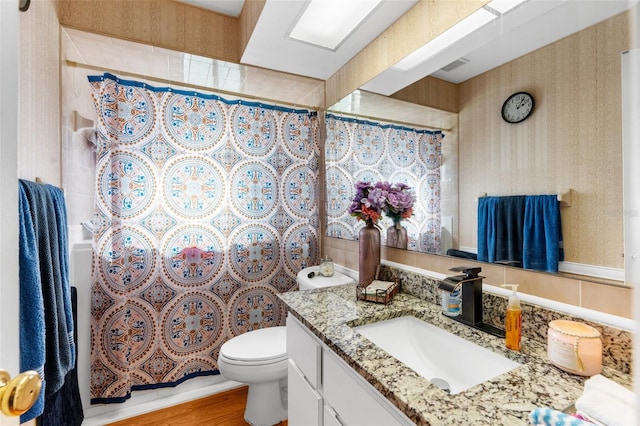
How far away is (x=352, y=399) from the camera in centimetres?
81

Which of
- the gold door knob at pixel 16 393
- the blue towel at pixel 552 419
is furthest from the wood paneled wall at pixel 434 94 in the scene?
the gold door knob at pixel 16 393

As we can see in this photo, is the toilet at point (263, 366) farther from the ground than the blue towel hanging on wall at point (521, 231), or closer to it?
closer to it

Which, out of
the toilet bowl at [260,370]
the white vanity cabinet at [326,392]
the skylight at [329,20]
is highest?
the skylight at [329,20]

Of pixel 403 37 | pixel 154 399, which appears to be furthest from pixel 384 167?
pixel 154 399

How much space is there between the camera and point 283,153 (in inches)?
85.3

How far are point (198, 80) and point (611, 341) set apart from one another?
2321 mm

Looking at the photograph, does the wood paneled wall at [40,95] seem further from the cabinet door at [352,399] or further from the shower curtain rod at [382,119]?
the shower curtain rod at [382,119]

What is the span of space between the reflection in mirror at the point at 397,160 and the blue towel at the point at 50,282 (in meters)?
1.48

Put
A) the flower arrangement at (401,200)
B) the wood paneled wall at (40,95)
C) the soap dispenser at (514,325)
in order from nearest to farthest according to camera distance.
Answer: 1. the soap dispenser at (514,325)
2. the wood paneled wall at (40,95)
3. the flower arrangement at (401,200)

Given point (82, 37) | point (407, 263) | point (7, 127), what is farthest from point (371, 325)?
point (82, 37)

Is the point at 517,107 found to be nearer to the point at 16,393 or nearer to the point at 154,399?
the point at 16,393

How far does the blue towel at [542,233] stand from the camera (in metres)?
0.86

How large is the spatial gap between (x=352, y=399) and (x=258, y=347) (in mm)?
1003

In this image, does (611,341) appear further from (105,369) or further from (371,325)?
(105,369)
